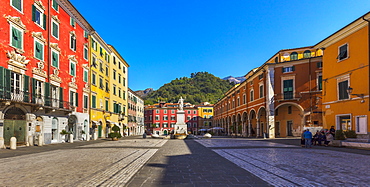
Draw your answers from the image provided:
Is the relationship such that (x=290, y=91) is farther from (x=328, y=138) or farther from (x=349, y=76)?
(x=328, y=138)

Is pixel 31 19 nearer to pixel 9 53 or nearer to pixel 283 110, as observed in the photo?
pixel 9 53

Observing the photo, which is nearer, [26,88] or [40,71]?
[26,88]

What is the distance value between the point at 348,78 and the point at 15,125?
26.9m

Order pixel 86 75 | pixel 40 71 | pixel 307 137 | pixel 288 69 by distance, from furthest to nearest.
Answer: pixel 288 69 → pixel 86 75 → pixel 40 71 → pixel 307 137

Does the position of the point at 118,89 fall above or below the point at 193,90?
below

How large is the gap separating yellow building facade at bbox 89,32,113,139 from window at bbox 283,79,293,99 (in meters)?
25.4

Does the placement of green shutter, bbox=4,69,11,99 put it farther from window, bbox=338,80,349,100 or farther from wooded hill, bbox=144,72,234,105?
wooded hill, bbox=144,72,234,105

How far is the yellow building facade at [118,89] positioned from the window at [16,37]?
23.8 meters

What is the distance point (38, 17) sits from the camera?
23828mm

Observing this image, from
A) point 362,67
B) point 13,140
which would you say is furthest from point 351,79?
point 13,140

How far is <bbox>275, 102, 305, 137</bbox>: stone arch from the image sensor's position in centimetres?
3622

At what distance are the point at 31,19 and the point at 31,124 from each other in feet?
28.3

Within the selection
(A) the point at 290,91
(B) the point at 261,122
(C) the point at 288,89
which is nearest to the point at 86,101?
(C) the point at 288,89

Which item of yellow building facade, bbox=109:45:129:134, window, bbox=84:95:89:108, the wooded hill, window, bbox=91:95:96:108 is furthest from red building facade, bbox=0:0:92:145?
the wooded hill
